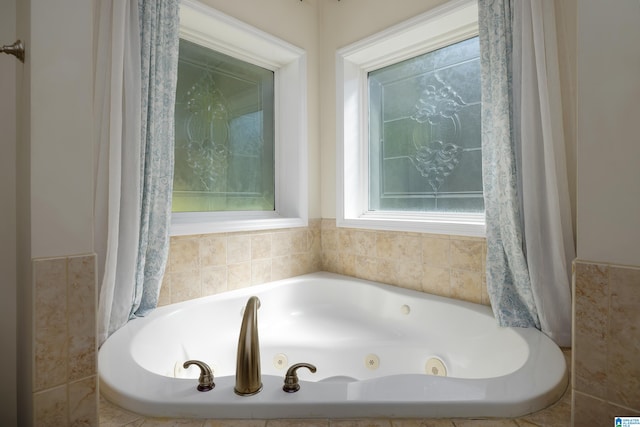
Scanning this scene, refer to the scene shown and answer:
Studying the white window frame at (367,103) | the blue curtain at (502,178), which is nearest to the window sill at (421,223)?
the white window frame at (367,103)

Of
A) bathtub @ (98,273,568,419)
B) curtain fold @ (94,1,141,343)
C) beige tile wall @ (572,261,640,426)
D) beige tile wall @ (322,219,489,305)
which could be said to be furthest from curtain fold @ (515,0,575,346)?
curtain fold @ (94,1,141,343)

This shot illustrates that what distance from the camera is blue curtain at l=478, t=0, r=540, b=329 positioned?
1386mm

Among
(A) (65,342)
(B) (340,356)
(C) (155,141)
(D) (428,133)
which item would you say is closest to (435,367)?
(B) (340,356)

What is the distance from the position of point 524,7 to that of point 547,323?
4.36ft

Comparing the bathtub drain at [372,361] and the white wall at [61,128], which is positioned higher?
the white wall at [61,128]

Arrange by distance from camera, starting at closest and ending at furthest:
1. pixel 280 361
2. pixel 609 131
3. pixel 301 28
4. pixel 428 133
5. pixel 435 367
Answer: pixel 609 131, pixel 435 367, pixel 280 361, pixel 428 133, pixel 301 28

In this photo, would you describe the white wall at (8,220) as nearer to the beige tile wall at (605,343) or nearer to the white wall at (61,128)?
the white wall at (61,128)

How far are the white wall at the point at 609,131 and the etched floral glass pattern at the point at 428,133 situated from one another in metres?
1.17

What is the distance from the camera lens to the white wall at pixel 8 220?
2.70 ft

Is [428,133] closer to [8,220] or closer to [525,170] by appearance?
[525,170]

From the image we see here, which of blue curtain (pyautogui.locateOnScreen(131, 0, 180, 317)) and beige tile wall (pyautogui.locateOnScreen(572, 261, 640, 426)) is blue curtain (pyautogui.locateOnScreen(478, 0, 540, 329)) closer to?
beige tile wall (pyautogui.locateOnScreen(572, 261, 640, 426))

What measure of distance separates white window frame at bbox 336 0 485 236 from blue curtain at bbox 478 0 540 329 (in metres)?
0.18

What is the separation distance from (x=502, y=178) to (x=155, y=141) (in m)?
1.60

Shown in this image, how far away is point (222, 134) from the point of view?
2.06m
